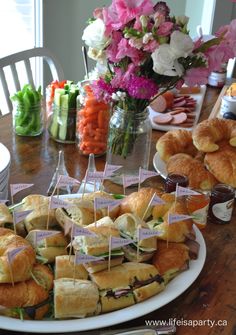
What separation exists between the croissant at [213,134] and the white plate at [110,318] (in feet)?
1.57

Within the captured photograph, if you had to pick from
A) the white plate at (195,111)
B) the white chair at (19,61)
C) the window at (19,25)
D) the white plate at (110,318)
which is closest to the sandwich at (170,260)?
the white plate at (110,318)

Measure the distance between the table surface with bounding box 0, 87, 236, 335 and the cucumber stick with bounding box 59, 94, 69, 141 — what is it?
0.04 metres

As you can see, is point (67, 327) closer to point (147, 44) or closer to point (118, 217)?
point (118, 217)

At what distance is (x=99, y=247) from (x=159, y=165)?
1.88ft

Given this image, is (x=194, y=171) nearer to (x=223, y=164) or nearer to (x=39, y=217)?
(x=223, y=164)

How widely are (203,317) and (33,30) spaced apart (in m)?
2.42

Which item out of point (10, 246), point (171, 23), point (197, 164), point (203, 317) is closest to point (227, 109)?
point (197, 164)

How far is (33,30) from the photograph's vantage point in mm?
2859

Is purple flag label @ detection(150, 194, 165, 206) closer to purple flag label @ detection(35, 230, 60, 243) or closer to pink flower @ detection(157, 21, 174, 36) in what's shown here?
purple flag label @ detection(35, 230, 60, 243)

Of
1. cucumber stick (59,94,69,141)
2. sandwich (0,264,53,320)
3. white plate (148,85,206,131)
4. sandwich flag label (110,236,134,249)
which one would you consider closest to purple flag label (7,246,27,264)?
sandwich (0,264,53,320)

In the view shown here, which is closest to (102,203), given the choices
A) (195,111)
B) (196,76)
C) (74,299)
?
(74,299)

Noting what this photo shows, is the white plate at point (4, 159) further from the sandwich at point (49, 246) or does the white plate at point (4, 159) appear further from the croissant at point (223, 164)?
the croissant at point (223, 164)

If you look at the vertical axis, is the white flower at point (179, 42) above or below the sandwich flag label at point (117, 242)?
above

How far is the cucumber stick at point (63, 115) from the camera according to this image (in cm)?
145
